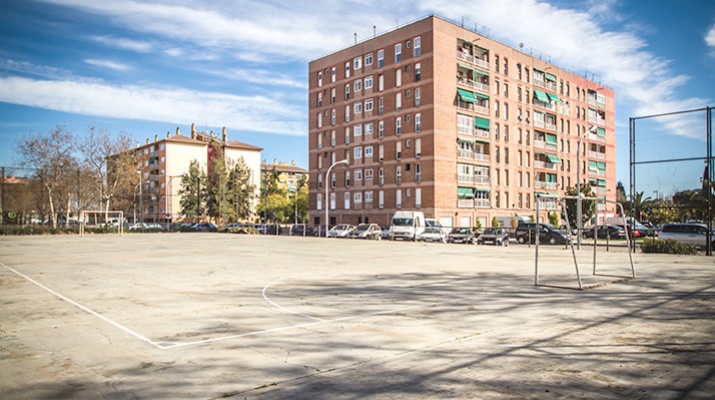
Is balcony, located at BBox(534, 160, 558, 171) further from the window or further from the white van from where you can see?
the white van

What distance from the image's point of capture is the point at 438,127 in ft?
177

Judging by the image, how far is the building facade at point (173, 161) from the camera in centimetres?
9644

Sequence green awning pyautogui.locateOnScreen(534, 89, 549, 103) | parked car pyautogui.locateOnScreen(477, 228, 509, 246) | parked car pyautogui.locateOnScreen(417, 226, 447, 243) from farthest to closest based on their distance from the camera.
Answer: green awning pyautogui.locateOnScreen(534, 89, 549, 103), parked car pyautogui.locateOnScreen(417, 226, 447, 243), parked car pyautogui.locateOnScreen(477, 228, 509, 246)

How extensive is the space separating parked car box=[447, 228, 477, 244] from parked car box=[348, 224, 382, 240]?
7719 millimetres

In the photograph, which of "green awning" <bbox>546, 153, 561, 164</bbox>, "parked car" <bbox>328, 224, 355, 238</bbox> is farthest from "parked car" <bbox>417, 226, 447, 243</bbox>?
"green awning" <bbox>546, 153, 561, 164</bbox>

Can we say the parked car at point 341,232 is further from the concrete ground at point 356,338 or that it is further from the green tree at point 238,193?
the green tree at point 238,193

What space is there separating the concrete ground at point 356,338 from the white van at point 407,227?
26322 millimetres

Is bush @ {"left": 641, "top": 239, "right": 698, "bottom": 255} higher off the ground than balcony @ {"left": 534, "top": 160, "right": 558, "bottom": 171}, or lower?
lower

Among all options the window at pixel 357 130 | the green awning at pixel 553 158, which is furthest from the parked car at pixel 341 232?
the green awning at pixel 553 158

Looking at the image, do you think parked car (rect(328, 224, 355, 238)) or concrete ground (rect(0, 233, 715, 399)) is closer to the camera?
concrete ground (rect(0, 233, 715, 399))

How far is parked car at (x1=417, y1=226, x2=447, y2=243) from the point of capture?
4000 cm

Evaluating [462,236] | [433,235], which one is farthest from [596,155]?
[462,236]

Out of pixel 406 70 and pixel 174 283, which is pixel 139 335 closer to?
pixel 174 283

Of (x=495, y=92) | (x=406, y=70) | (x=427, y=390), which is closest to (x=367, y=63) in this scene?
(x=406, y=70)
